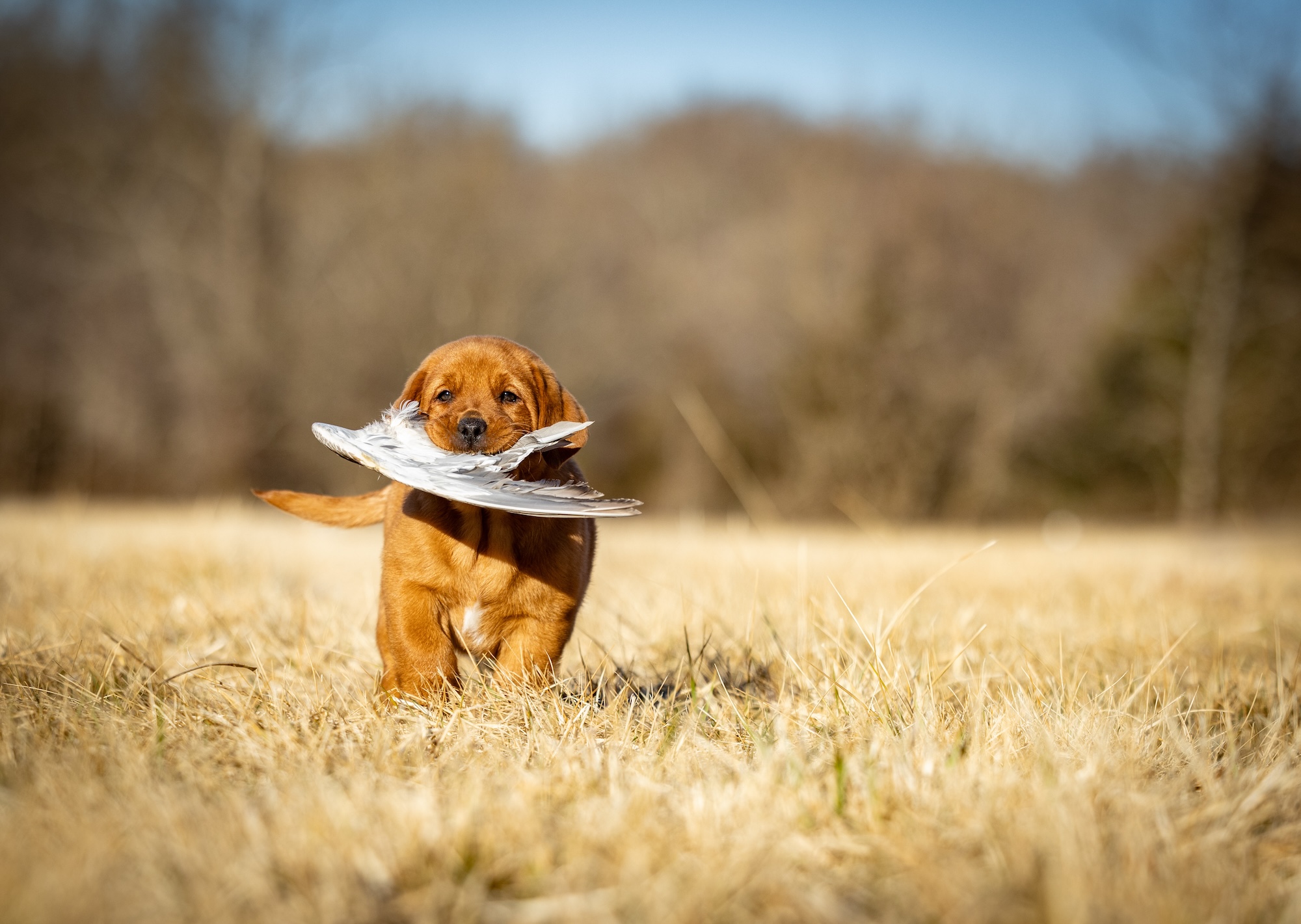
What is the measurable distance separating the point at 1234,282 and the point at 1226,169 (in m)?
1.35

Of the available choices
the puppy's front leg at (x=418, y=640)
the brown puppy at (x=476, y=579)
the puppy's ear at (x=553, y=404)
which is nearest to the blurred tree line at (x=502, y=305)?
the puppy's ear at (x=553, y=404)

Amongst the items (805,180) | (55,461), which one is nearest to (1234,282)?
(805,180)

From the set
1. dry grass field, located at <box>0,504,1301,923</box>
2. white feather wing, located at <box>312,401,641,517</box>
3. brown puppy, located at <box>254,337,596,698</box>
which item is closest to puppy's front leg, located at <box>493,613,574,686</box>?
brown puppy, located at <box>254,337,596,698</box>

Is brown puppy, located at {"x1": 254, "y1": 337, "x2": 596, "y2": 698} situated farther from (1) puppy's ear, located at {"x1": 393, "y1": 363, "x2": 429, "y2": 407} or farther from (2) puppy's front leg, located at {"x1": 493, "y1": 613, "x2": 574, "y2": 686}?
(1) puppy's ear, located at {"x1": 393, "y1": 363, "x2": 429, "y2": 407}

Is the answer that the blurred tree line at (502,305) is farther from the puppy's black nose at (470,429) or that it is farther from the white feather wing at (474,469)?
the white feather wing at (474,469)

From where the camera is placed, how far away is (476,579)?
8.29ft

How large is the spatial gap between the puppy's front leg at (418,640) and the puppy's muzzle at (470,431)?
1.39 ft

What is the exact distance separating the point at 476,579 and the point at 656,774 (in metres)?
0.89

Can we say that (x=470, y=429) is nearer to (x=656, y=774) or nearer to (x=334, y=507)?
(x=334, y=507)

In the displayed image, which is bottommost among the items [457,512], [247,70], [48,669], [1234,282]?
[48,669]

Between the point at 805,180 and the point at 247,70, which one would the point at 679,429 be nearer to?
the point at 805,180

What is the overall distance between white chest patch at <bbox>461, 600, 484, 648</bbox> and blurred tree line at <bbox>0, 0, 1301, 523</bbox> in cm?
1150

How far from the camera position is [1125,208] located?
1568 cm

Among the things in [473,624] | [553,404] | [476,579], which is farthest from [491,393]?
[473,624]
